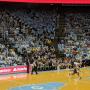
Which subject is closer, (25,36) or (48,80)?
(48,80)

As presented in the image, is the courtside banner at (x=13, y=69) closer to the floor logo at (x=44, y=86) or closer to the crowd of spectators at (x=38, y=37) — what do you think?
the crowd of spectators at (x=38, y=37)

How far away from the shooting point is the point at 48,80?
29.0 meters

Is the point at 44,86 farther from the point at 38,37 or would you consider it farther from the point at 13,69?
the point at 38,37

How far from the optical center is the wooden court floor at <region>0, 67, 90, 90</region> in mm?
26606

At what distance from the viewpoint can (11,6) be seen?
35938mm

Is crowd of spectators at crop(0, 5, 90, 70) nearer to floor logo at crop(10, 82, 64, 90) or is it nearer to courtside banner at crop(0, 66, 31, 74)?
courtside banner at crop(0, 66, 31, 74)

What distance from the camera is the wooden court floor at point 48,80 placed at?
87.3 ft

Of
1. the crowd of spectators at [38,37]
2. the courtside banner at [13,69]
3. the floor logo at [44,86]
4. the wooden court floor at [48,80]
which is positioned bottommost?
the floor logo at [44,86]

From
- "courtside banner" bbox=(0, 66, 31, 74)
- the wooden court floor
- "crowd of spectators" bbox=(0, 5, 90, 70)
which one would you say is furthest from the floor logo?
"crowd of spectators" bbox=(0, 5, 90, 70)

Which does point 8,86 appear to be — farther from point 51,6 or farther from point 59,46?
point 51,6

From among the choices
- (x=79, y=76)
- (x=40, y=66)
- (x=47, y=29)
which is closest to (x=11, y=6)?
(x=47, y=29)

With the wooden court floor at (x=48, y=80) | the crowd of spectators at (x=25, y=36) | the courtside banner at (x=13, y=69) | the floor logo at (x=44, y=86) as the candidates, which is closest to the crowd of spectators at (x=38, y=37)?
the crowd of spectators at (x=25, y=36)

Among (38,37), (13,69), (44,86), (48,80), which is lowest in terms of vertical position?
(44,86)

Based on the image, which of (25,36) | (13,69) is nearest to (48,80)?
(13,69)
